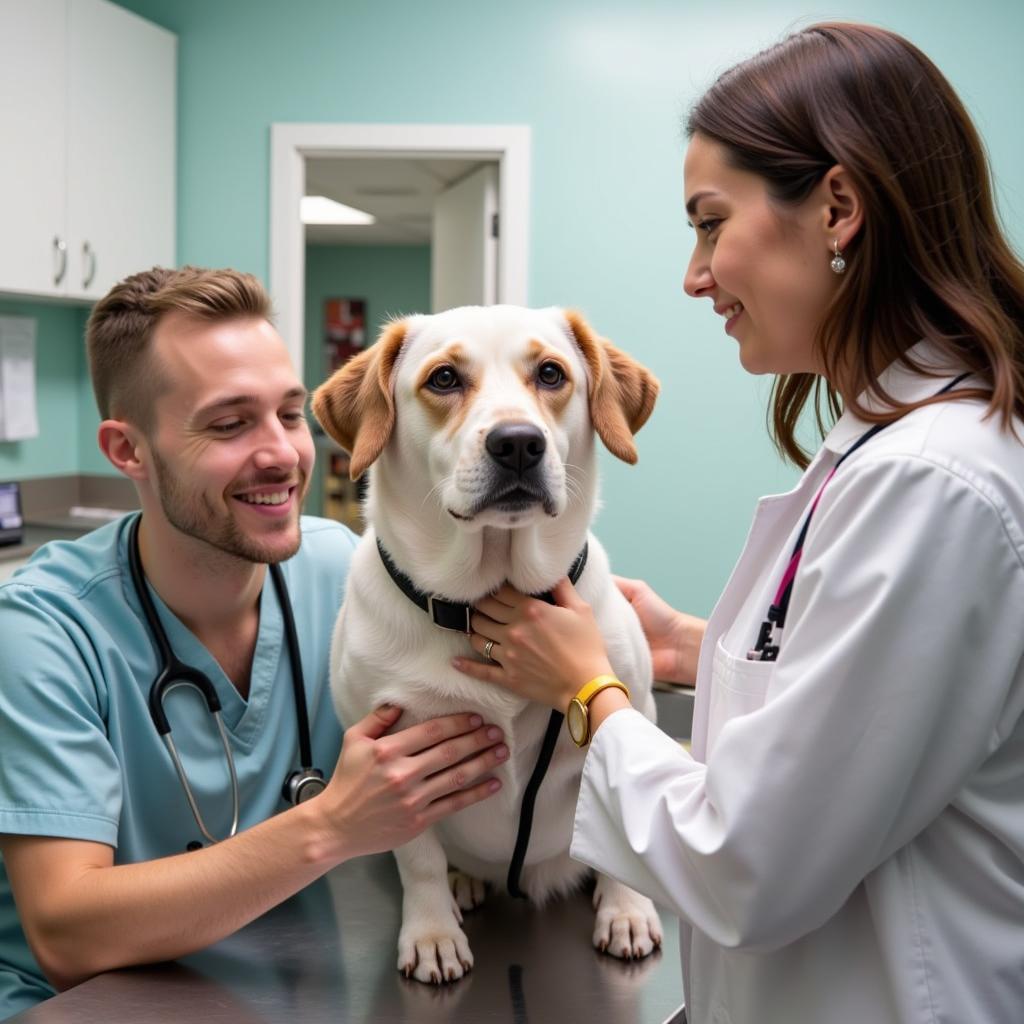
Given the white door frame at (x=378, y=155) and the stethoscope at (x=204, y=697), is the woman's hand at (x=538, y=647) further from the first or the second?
the white door frame at (x=378, y=155)

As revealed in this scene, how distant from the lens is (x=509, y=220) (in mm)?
4062

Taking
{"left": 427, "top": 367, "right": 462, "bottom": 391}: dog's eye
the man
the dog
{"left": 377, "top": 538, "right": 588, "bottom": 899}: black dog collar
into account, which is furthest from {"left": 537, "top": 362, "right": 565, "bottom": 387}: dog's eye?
the man

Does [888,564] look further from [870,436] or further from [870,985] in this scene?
[870,985]

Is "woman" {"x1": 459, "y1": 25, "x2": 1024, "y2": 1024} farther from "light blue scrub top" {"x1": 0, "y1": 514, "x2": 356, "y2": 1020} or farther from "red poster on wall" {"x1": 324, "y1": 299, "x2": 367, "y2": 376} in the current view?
"red poster on wall" {"x1": 324, "y1": 299, "x2": 367, "y2": 376}

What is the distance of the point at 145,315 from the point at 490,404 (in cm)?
55

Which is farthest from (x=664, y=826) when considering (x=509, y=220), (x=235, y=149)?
(x=235, y=149)

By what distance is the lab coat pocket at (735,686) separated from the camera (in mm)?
933

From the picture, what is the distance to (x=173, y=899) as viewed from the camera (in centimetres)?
113

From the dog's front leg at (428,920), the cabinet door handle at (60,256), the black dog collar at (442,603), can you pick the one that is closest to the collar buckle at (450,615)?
the black dog collar at (442,603)

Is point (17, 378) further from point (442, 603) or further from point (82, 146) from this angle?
point (442, 603)

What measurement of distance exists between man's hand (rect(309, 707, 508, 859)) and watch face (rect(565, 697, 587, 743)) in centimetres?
14

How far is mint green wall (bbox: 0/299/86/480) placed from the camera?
3967 millimetres

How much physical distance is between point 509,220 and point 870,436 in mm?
3350

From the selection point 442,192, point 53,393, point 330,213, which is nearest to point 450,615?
point 53,393
